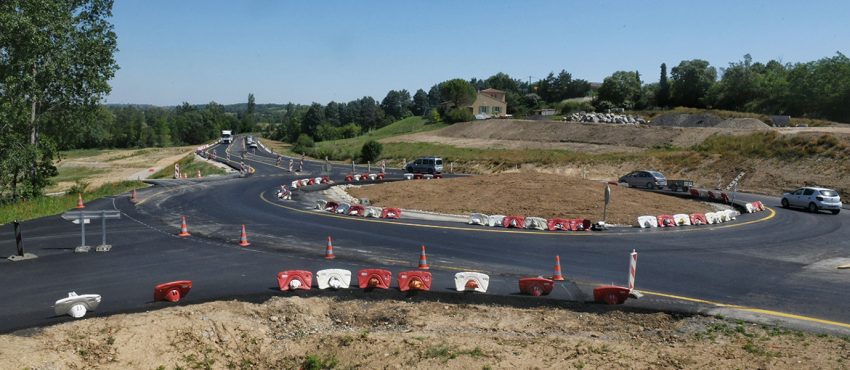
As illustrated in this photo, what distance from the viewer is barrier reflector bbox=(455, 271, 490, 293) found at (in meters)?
15.2

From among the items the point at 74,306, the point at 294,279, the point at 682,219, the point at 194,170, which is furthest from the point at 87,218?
the point at 194,170

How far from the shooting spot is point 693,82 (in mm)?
99625


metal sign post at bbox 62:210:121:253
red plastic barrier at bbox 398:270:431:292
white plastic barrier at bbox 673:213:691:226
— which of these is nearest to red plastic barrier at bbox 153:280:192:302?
red plastic barrier at bbox 398:270:431:292

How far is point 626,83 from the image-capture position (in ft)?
350

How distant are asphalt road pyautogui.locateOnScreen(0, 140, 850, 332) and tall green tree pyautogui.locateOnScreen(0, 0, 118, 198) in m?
8.76

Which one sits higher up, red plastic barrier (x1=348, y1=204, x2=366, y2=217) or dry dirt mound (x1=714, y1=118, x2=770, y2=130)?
dry dirt mound (x1=714, y1=118, x2=770, y2=130)

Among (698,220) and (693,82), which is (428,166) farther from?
(693,82)

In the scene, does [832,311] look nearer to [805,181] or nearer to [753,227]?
[753,227]

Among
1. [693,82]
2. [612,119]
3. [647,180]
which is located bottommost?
[647,180]

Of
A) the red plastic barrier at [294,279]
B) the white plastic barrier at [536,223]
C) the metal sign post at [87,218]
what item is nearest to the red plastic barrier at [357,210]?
the white plastic barrier at [536,223]

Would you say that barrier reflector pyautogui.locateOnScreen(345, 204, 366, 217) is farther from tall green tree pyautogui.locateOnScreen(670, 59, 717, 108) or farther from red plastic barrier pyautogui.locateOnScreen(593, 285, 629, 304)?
tall green tree pyautogui.locateOnScreen(670, 59, 717, 108)

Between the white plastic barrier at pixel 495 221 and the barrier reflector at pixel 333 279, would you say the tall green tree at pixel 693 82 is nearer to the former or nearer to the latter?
the white plastic barrier at pixel 495 221

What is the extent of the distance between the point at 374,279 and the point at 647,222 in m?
16.0

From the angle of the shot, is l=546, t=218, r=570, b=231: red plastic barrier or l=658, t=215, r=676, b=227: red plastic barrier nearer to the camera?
Answer: l=546, t=218, r=570, b=231: red plastic barrier
